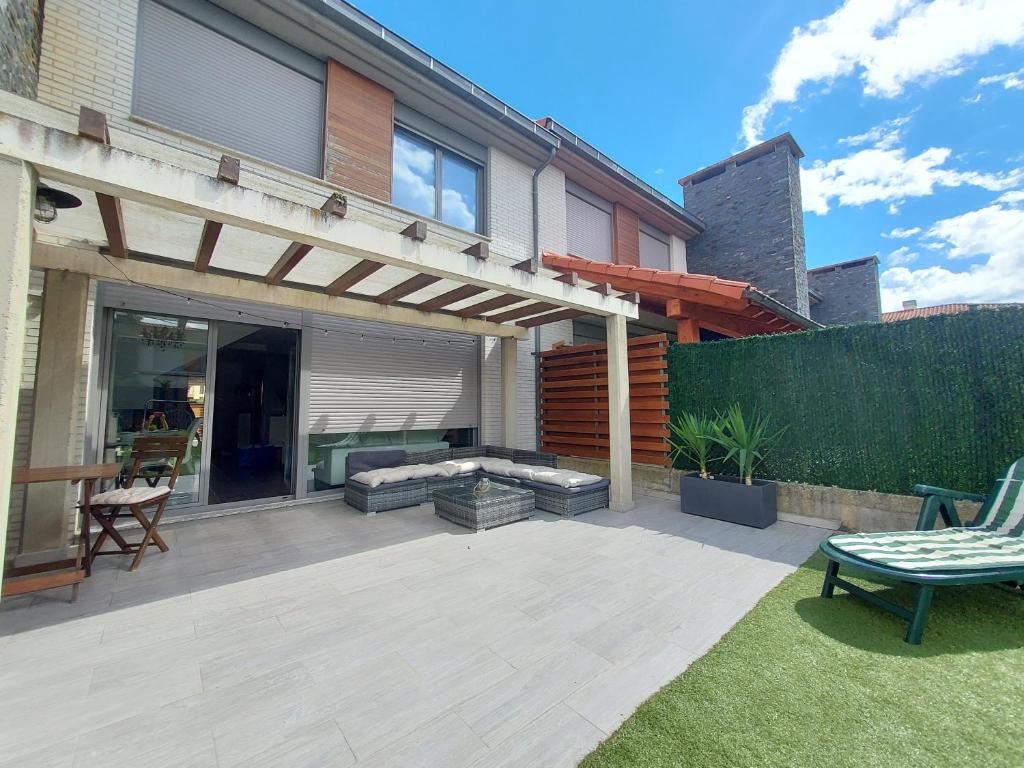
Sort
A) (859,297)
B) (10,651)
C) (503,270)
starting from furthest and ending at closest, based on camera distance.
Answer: (859,297) → (503,270) → (10,651)

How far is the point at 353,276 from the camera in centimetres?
463

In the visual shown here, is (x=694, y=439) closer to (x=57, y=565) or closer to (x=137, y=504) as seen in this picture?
(x=137, y=504)

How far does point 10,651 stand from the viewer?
101 inches

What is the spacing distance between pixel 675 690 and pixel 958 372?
4845 mm

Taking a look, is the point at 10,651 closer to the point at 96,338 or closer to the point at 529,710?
the point at 529,710

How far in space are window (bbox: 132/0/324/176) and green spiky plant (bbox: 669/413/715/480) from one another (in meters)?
6.85

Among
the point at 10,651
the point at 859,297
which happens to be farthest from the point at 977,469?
the point at 859,297

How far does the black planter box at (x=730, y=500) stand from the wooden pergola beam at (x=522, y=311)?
3138mm

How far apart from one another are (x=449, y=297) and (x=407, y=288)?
2.26ft

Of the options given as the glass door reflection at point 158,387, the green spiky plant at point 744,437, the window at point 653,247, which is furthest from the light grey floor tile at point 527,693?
the window at point 653,247

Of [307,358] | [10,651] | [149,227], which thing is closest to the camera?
[10,651]

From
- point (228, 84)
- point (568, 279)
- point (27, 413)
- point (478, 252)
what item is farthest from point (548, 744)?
point (228, 84)

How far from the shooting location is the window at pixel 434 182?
741 centimetres

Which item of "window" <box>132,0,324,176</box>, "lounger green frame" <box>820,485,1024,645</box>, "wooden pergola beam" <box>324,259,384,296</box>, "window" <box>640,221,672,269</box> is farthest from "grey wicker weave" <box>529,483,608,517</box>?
"window" <box>640,221,672,269</box>
